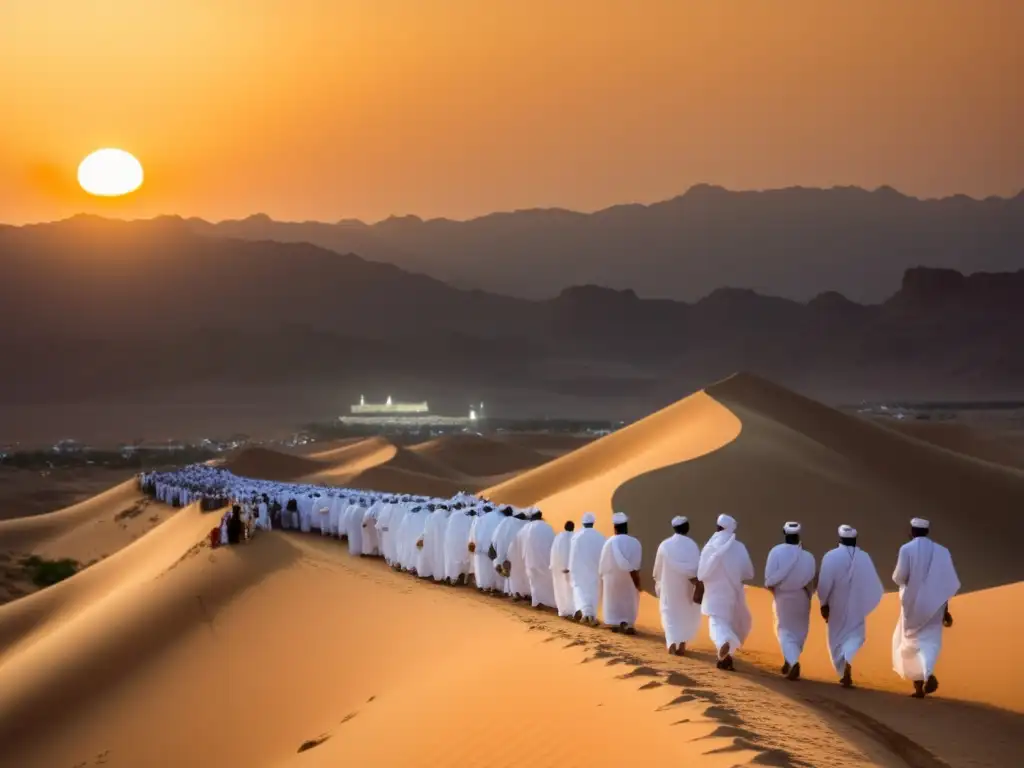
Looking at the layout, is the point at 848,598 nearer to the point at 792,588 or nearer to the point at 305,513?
the point at 792,588

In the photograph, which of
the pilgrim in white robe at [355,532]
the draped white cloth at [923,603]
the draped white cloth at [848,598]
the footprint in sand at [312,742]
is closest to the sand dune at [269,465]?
the pilgrim in white robe at [355,532]

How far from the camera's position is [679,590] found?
11703 mm

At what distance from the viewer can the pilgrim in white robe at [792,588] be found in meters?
10.9

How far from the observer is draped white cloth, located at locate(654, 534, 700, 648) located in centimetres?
1163

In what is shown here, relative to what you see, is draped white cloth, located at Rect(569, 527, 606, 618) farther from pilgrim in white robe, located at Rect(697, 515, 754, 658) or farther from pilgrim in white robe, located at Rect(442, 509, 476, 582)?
pilgrim in white robe, located at Rect(442, 509, 476, 582)

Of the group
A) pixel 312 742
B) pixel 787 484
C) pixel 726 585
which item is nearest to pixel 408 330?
pixel 787 484

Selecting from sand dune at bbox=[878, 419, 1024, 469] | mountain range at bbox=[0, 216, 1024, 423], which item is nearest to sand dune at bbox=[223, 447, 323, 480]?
sand dune at bbox=[878, 419, 1024, 469]

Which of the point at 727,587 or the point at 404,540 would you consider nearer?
the point at 727,587

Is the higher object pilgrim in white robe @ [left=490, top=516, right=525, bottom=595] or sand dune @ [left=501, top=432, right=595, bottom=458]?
pilgrim in white robe @ [left=490, top=516, right=525, bottom=595]

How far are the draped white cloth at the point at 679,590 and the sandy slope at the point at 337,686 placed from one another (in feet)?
2.53

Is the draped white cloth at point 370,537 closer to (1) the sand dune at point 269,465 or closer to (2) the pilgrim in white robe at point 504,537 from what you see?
(2) the pilgrim in white robe at point 504,537

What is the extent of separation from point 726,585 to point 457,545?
725 cm

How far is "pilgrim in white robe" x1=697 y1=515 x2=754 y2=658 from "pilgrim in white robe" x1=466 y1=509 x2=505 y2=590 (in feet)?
19.2

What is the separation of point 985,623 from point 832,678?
229 cm
